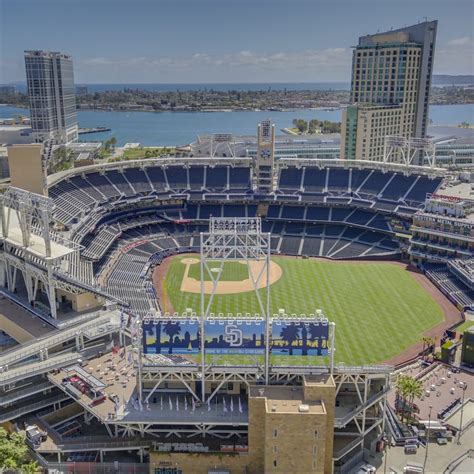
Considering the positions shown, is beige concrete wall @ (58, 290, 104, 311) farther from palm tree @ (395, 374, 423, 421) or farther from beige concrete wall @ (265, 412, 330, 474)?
palm tree @ (395, 374, 423, 421)

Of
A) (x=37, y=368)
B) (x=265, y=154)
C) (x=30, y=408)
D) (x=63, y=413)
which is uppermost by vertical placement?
(x=265, y=154)

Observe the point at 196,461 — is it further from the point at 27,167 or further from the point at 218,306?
the point at 27,167

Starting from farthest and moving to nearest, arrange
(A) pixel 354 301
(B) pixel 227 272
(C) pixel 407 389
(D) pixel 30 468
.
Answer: (B) pixel 227 272, (A) pixel 354 301, (C) pixel 407 389, (D) pixel 30 468

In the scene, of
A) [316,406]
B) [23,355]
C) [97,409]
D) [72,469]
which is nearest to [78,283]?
[23,355]

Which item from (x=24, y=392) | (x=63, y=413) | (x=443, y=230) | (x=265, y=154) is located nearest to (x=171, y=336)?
(x=63, y=413)

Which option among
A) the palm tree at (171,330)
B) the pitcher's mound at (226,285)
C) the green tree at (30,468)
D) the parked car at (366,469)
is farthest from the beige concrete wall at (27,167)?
the parked car at (366,469)

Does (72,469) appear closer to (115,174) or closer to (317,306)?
(317,306)

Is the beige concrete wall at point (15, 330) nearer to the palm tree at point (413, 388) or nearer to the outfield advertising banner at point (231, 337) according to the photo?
the outfield advertising banner at point (231, 337)
